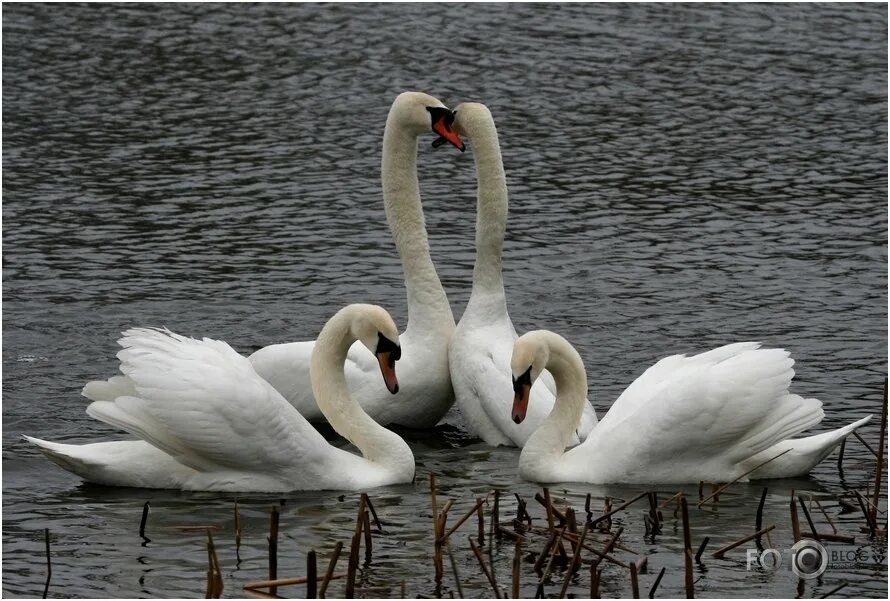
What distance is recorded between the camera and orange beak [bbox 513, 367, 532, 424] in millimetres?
11195

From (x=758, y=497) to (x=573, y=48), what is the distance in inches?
585

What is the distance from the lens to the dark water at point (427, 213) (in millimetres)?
10711

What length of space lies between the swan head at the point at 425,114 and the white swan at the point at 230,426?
207 cm

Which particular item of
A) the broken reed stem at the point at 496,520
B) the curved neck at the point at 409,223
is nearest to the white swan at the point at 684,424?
the broken reed stem at the point at 496,520

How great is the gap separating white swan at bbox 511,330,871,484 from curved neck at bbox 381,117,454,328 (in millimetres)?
1728

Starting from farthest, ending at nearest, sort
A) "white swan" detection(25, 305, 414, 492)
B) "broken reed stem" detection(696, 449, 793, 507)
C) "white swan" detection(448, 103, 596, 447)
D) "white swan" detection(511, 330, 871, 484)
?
"white swan" detection(448, 103, 596, 447) < "white swan" detection(511, 330, 871, 484) < "white swan" detection(25, 305, 414, 492) < "broken reed stem" detection(696, 449, 793, 507)

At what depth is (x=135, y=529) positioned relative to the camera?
34.3 feet

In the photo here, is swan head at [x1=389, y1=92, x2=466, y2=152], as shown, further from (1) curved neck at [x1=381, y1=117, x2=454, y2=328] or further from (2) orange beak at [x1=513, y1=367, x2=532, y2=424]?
(2) orange beak at [x1=513, y1=367, x2=532, y2=424]

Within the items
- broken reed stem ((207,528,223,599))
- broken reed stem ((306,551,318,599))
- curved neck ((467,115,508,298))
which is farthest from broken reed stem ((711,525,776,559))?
curved neck ((467,115,508,298))

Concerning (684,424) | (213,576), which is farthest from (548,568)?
(684,424)

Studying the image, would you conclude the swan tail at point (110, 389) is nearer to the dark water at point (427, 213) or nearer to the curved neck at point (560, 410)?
the dark water at point (427, 213)

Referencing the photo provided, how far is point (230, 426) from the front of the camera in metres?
10.9

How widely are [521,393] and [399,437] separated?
2.89ft

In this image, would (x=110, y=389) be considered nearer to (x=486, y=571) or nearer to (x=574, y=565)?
(x=486, y=571)
